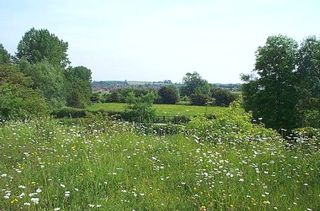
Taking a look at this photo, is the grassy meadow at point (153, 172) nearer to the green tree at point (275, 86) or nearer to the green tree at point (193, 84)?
the green tree at point (275, 86)

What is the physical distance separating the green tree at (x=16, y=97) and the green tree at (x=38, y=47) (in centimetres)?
2282

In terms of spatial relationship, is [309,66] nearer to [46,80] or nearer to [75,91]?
[46,80]

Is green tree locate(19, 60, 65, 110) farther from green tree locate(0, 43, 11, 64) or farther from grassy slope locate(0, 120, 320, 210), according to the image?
grassy slope locate(0, 120, 320, 210)

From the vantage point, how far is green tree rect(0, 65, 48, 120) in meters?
25.2

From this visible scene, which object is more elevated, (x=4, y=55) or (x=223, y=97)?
(x=4, y=55)

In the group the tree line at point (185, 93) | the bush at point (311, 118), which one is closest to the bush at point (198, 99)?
the tree line at point (185, 93)

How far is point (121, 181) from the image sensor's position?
17.9 feet

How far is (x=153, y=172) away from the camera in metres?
5.95

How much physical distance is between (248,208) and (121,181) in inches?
71.1

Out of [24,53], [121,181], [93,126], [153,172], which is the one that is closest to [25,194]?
[121,181]

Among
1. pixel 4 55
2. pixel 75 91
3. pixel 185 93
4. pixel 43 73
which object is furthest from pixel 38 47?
pixel 185 93

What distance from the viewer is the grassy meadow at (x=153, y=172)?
4664 mm

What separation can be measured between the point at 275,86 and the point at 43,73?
32.2 metres

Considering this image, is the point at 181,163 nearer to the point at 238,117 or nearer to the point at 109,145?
the point at 109,145
